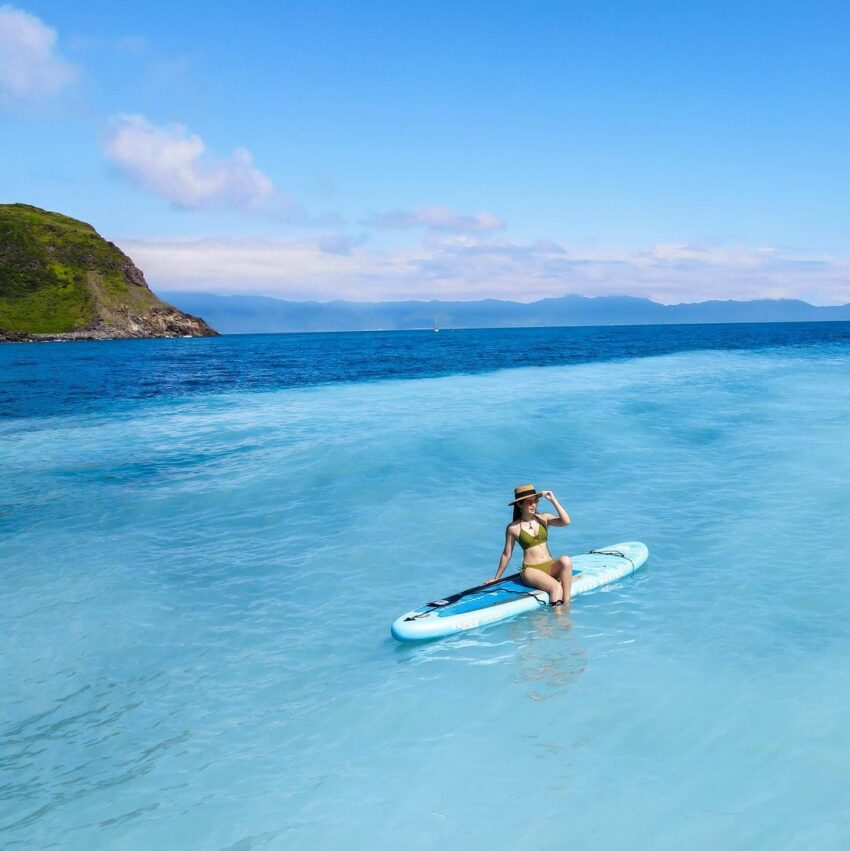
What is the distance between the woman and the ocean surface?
45 cm

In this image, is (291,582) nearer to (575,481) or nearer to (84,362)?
(575,481)

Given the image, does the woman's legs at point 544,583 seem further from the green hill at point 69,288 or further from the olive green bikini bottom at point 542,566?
the green hill at point 69,288

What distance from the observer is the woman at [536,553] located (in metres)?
11.1

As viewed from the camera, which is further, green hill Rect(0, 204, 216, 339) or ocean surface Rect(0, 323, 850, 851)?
green hill Rect(0, 204, 216, 339)

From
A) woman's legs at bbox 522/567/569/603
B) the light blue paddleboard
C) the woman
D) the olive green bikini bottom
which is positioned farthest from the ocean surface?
the olive green bikini bottom

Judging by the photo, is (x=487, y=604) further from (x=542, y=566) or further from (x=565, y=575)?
(x=565, y=575)

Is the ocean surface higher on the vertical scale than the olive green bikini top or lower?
lower

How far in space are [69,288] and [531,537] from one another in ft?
525

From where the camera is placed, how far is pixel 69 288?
5723 inches

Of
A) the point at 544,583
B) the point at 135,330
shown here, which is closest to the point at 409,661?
the point at 544,583

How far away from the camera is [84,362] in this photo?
266ft

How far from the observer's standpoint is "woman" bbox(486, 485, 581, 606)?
1106 centimetres

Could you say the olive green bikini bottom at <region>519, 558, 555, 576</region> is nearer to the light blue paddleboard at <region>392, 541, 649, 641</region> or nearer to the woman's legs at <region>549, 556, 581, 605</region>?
the woman's legs at <region>549, 556, 581, 605</region>

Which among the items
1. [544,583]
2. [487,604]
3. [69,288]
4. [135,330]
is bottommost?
[487,604]
